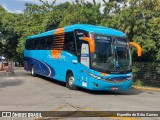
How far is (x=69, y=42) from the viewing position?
1697 centimetres

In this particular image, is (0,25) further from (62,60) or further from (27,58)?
(62,60)

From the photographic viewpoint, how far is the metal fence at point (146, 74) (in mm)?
21203

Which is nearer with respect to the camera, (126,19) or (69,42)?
(69,42)

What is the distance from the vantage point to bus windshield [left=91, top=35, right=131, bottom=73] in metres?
14.8

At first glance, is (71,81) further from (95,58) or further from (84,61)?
(95,58)

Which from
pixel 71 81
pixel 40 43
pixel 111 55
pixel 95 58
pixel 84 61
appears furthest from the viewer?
pixel 40 43

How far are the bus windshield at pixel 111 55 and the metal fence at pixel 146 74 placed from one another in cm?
595

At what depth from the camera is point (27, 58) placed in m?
26.2

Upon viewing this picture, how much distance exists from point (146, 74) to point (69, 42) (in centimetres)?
729

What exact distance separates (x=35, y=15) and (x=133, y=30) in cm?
2007

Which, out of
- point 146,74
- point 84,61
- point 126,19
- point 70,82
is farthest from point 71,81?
point 126,19

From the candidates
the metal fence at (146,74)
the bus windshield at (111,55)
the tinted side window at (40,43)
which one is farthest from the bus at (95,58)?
the metal fence at (146,74)

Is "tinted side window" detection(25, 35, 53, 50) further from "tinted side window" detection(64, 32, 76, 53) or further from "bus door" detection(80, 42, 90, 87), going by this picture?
"bus door" detection(80, 42, 90, 87)

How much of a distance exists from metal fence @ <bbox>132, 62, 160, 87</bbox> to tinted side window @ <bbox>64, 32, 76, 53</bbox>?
655 cm
